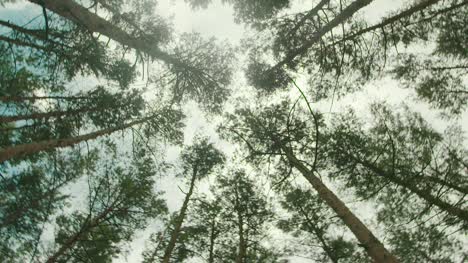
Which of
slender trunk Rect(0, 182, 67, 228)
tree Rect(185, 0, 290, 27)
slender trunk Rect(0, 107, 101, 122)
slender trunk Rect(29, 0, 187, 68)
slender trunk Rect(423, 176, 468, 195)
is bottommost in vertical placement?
slender trunk Rect(423, 176, 468, 195)

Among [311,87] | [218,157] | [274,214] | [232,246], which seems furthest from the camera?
[218,157]

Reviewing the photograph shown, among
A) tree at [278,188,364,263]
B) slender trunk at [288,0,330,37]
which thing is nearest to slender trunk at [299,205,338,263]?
tree at [278,188,364,263]

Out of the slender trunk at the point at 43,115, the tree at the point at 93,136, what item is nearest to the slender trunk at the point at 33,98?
the slender trunk at the point at 43,115

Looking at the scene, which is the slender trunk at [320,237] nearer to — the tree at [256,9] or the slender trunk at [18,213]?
the tree at [256,9]

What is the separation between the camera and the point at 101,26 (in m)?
5.50

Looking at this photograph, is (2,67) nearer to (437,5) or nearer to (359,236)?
(359,236)

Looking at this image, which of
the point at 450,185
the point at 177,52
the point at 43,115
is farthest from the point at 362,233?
the point at 43,115

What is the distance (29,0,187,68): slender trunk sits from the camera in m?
5.07

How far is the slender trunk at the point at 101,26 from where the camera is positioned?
507cm

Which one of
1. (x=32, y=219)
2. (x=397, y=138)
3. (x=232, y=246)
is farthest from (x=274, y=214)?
(x=32, y=219)

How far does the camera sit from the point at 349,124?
9.07 m

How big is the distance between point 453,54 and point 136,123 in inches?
295

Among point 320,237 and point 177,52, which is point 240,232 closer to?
point 320,237

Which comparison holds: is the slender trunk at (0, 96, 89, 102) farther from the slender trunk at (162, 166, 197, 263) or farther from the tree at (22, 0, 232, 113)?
the slender trunk at (162, 166, 197, 263)
